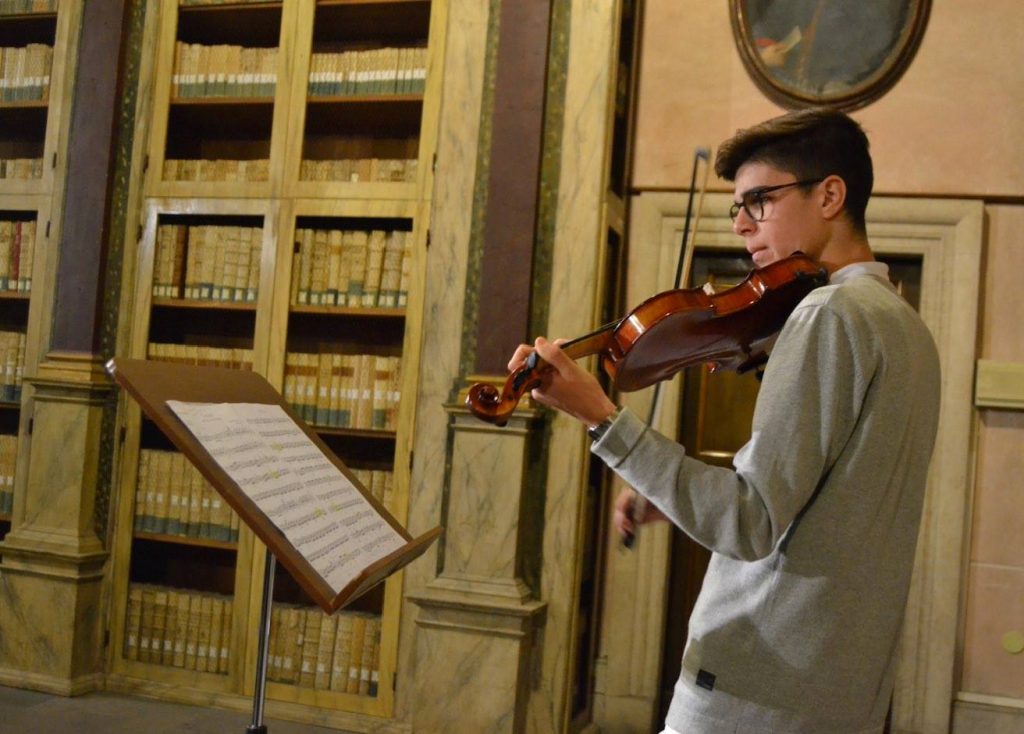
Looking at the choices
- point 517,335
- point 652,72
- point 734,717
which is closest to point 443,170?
point 517,335

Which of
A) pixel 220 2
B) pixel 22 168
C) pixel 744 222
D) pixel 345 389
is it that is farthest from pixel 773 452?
pixel 22 168

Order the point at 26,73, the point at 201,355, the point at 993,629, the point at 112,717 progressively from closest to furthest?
the point at 993,629 < the point at 112,717 < the point at 201,355 < the point at 26,73

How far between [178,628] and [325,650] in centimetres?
66

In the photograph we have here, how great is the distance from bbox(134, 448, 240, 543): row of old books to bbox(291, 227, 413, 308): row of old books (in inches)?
32.6

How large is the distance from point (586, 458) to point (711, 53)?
66.4 inches

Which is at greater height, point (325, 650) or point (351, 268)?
point (351, 268)

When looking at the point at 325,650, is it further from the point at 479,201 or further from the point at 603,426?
the point at 603,426

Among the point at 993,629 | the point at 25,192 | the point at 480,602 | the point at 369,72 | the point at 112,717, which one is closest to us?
the point at 480,602

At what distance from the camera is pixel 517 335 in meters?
3.66

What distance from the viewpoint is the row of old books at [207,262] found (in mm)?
4137

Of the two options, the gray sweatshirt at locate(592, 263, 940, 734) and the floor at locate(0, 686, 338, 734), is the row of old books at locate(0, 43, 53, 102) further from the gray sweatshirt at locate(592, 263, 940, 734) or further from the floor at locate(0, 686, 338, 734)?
the gray sweatshirt at locate(592, 263, 940, 734)

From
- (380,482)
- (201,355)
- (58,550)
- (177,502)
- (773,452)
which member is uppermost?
(201,355)

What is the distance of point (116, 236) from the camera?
13.8 feet

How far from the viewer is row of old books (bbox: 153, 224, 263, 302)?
4137 mm
